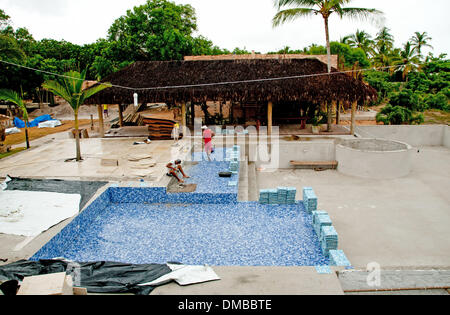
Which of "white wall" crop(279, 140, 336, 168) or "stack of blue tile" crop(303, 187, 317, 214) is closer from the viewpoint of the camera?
"stack of blue tile" crop(303, 187, 317, 214)

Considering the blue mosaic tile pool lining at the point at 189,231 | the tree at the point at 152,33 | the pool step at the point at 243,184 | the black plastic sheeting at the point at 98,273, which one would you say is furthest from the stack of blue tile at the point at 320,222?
the tree at the point at 152,33

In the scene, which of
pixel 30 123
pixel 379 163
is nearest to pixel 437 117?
pixel 379 163

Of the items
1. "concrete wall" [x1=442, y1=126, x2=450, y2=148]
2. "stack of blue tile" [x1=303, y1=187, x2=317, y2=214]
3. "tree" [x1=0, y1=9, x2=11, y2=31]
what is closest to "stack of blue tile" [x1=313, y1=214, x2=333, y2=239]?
"stack of blue tile" [x1=303, y1=187, x2=317, y2=214]

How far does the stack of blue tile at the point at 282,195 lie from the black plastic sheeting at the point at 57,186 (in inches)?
185

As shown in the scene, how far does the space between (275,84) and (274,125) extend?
3636mm

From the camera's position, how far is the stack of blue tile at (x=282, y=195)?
332 inches

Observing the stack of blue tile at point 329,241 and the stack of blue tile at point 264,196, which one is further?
the stack of blue tile at point 264,196

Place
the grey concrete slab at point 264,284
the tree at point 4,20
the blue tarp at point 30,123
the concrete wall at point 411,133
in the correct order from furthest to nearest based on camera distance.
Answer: the tree at point 4,20 → the blue tarp at point 30,123 → the concrete wall at point 411,133 → the grey concrete slab at point 264,284

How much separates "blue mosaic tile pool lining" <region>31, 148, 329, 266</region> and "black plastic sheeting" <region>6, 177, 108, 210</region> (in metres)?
0.42

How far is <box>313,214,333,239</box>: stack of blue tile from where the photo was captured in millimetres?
6730

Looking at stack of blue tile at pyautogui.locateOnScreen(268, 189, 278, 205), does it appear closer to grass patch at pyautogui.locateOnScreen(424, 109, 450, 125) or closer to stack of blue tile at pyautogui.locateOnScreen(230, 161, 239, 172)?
stack of blue tile at pyautogui.locateOnScreen(230, 161, 239, 172)

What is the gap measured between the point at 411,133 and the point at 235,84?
930 cm

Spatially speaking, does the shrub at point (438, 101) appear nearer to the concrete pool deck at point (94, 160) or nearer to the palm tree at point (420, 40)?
the palm tree at point (420, 40)
